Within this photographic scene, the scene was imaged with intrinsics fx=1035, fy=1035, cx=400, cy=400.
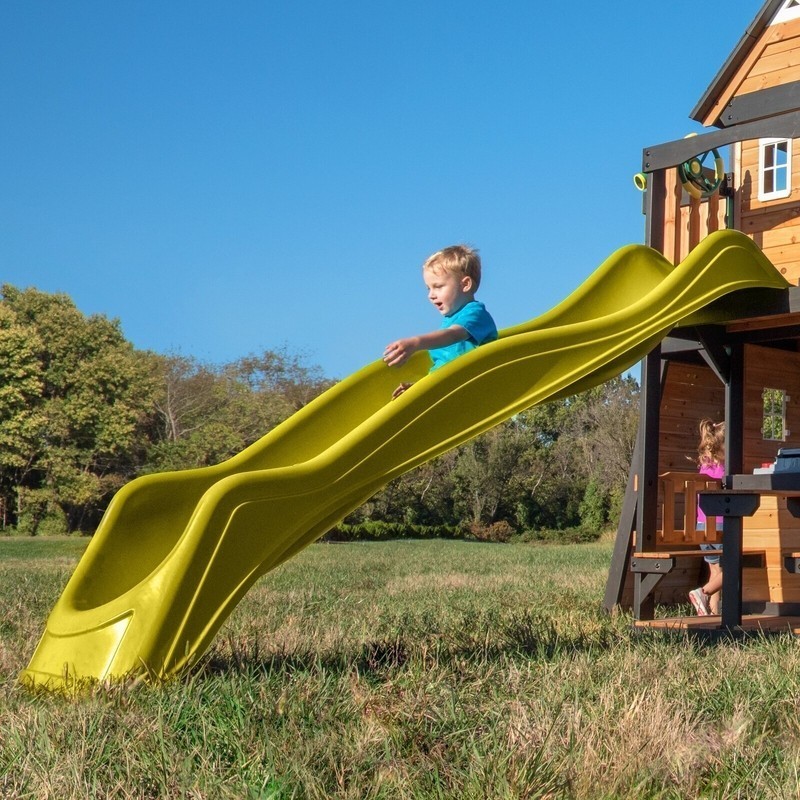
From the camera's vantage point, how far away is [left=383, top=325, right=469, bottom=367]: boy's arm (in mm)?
4566

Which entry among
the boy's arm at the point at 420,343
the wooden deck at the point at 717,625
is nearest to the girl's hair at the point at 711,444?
the wooden deck at the point at 717,625

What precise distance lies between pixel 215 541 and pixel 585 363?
7.40ft

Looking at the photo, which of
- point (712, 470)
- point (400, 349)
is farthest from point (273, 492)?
point (712, 470)

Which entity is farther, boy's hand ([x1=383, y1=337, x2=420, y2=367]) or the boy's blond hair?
the boy's blond hair

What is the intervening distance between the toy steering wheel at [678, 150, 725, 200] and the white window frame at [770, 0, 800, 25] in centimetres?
179

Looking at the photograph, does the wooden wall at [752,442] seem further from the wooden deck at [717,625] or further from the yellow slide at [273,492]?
the yellow slide at [273,492]

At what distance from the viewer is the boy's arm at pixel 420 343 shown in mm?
4566

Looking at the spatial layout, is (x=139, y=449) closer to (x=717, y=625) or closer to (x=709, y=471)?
(x=709, y=471)

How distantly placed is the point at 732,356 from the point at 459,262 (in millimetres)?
3411

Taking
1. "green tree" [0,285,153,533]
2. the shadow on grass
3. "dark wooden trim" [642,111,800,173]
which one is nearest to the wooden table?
the shadow on grass

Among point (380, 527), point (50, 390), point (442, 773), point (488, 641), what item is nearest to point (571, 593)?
point (488, 641)

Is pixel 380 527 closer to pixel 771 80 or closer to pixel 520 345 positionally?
pixel 771 80

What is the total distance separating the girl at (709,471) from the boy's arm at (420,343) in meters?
3.67

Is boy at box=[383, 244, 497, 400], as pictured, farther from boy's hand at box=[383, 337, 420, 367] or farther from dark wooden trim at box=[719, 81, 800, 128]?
dark wooden trim at box=[719, 81, 800, 128]
